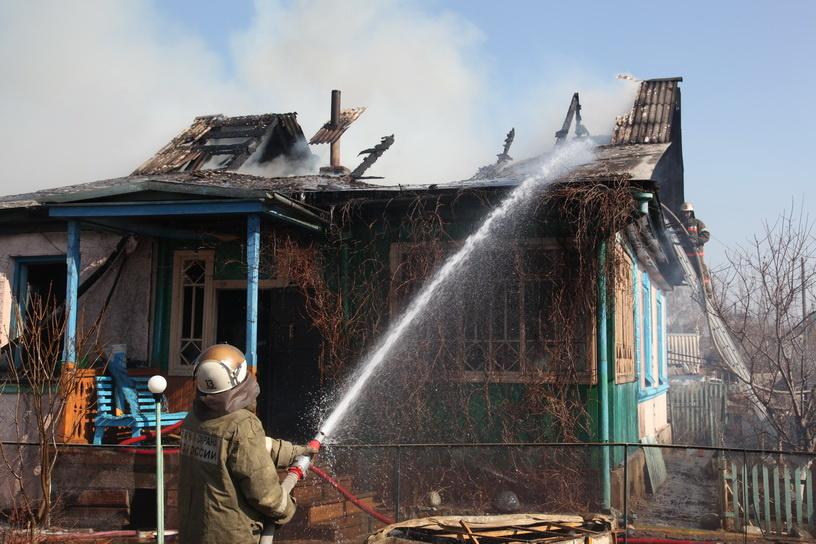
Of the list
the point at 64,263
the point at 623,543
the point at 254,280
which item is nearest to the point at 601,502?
the point at 623,543

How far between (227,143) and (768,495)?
38.2 ft

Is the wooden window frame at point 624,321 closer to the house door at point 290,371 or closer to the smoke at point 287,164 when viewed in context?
the house door at point 290,371

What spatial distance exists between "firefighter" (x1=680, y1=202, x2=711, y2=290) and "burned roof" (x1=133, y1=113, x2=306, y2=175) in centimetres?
826

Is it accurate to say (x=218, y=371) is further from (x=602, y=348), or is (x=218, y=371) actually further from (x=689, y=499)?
(x=602, y=348)

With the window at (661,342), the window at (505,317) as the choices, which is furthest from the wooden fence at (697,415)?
the window at (505,317)

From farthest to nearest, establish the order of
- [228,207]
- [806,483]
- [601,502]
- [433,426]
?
1. [433,426]
2. [228,207]
3. [601,502]
4. [806,483]

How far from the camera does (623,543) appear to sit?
6.94m

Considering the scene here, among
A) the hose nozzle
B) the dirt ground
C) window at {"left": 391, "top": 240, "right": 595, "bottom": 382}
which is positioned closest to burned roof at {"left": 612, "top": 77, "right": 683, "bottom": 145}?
window at {"left": 391, "top": 240, "right": 595, "bottom": 382}

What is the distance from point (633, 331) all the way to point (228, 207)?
671cm

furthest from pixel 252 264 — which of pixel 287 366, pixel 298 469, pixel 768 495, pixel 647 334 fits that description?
pixel 647 334

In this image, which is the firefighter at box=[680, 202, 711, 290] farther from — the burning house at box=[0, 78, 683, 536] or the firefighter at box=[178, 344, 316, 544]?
the firefighter at box=[178, 344, 316, 544]

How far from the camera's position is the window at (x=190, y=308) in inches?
439

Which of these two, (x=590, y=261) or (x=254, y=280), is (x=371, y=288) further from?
(x=590, y=261)

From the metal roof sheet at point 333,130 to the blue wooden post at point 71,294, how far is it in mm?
7192
